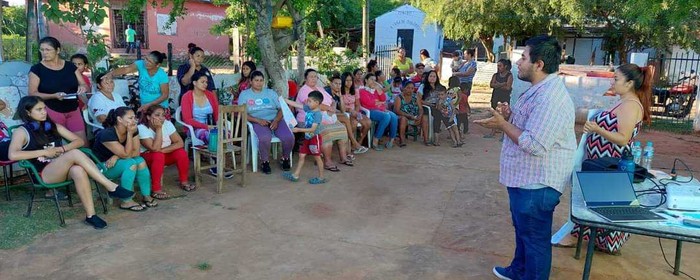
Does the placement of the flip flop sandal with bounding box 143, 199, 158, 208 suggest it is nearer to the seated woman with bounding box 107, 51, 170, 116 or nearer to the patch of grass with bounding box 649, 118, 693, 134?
the seated woman with bounding box 107, 51, 170, 116

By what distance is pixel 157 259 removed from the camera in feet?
12.0

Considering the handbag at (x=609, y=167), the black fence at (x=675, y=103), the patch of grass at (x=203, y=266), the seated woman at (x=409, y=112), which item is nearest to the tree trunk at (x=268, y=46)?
the seated woman at (x=409, y=112)

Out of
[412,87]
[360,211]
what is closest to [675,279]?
[360,211]

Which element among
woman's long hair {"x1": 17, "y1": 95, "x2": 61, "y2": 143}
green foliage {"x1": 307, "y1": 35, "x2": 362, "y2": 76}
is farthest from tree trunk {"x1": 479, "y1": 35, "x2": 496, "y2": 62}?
woman's long hair {"x1": 17, "y1": 95, "x2": 61, "y2": 143}

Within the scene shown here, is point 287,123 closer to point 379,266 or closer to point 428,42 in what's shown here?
point 379,266

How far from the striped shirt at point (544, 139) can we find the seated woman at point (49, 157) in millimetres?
3317

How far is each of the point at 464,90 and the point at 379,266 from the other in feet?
21.4

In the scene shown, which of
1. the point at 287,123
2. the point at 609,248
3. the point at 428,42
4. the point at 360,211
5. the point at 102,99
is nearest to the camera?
the point at 609,248

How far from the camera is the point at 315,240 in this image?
13.4ft

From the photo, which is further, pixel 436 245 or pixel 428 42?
pixel 428 42

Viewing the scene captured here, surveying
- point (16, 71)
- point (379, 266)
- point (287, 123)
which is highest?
point (16, 71)

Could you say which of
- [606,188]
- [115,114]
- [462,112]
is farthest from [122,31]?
[606,188]

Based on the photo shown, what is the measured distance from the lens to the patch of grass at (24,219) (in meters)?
3.94

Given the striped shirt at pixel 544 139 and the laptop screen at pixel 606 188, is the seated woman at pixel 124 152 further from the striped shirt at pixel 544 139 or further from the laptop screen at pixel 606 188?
the laptop screen at pixel 606 188
